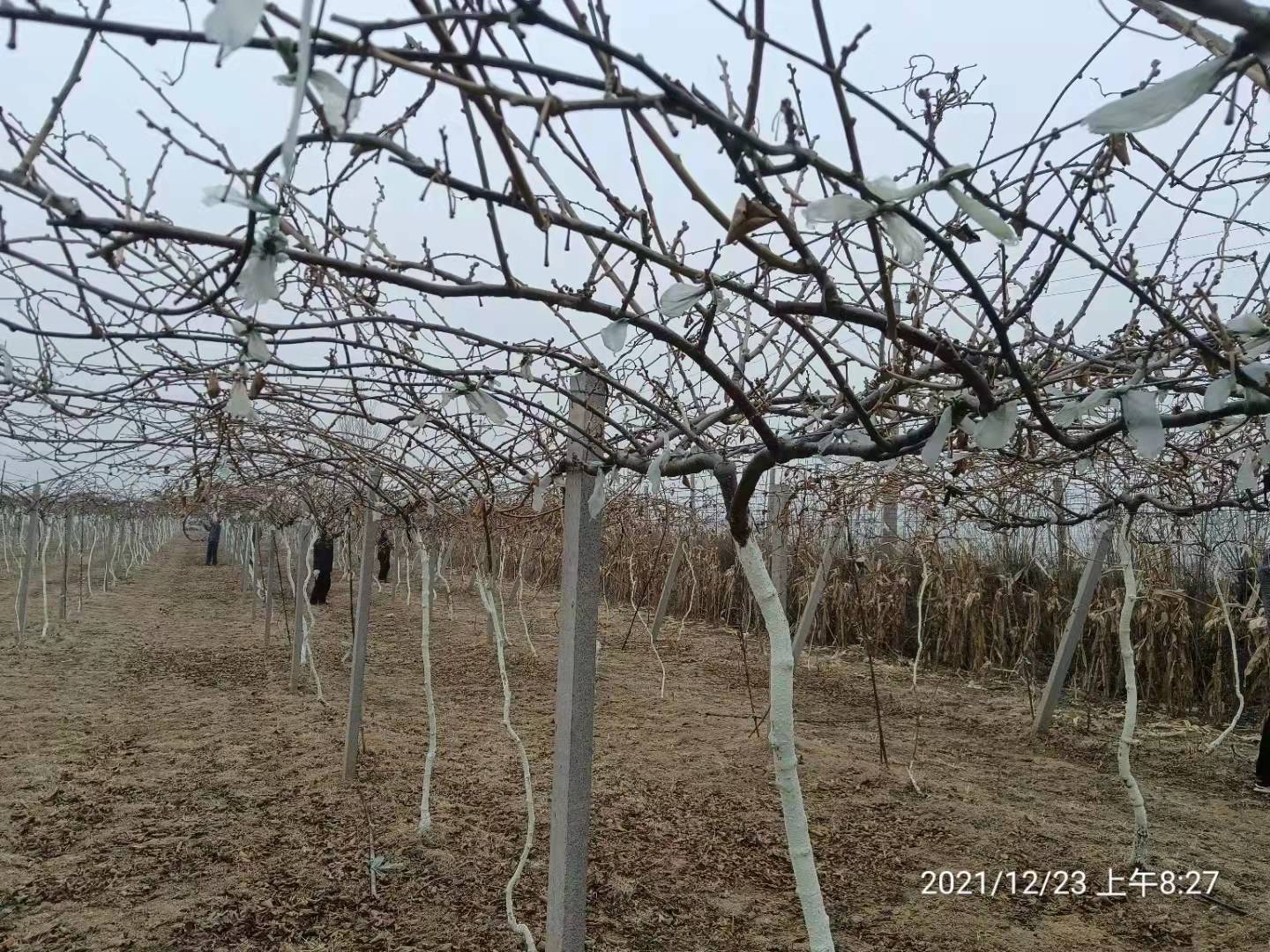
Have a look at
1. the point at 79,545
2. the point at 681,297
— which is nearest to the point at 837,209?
the point at 681,297

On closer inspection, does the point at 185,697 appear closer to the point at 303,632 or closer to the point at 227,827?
the point at 303,632

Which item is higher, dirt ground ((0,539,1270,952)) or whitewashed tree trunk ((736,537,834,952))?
whitewashed tree trunk ((736,537,834,952))

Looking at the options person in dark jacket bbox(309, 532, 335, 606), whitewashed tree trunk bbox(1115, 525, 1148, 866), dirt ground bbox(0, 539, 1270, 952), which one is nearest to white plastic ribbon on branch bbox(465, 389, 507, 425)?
dirt ground bbox(0, 539, 1270, 952)

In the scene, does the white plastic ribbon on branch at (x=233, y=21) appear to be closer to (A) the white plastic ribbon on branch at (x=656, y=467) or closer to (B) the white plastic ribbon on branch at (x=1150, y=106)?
(B) the white plastic ribbon on branch at (x=1150, y=106)

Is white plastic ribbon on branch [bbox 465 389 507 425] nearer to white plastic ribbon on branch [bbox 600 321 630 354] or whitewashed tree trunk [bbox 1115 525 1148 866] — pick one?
white plastic ribbon on branch [bbox 600 321 630 354]

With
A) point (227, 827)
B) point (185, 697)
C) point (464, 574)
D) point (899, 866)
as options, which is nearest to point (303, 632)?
point (185, 697)

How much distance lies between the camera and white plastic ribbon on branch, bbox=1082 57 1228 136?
1.81 ft

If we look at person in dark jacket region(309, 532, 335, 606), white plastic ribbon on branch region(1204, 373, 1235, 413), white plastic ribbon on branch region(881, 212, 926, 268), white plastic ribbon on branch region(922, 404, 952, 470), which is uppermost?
white plastic ribbon on branch region(881, 212, 926, 268)

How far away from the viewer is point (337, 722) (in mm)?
5355

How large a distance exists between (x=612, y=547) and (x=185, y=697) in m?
6.60
